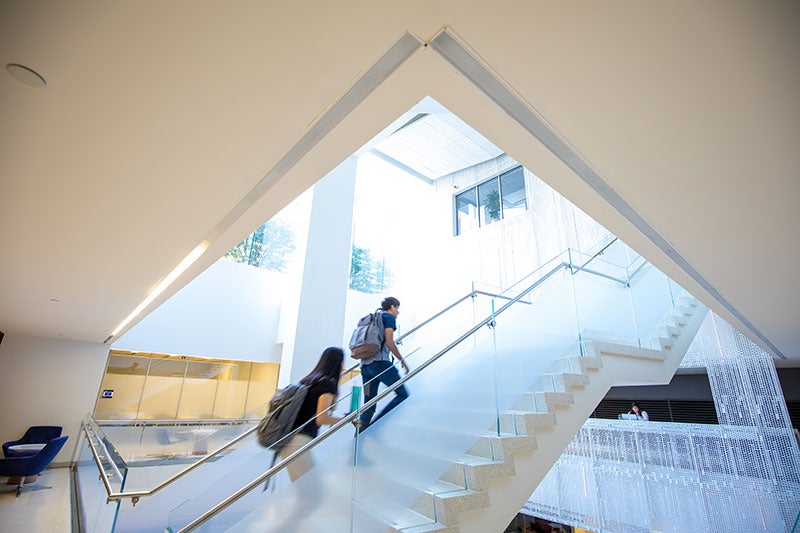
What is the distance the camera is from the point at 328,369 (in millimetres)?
2975

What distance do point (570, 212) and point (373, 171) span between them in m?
6.96

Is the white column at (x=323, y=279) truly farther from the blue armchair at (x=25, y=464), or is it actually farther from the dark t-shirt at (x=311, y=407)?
the dark t-shirt at (x=311, y=407)

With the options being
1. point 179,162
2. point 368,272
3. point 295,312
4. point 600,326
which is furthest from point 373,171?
point 179,162

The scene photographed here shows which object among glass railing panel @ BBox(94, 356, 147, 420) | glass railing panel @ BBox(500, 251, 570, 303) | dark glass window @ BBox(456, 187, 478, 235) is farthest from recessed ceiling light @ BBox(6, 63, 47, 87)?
dark glass window @ BBox(456, 187, 478, 235)

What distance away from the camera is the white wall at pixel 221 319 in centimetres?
804

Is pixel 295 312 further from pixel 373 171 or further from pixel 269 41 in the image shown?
pixel 269 41

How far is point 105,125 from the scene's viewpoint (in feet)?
5.37

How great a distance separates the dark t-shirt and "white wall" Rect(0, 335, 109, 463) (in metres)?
7.69

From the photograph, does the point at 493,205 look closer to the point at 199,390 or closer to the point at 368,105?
the point at 199,390

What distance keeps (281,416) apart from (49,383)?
7.94m

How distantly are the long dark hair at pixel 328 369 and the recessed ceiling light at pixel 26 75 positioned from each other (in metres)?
2.16

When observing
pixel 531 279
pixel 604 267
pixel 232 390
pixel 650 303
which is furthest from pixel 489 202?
pixel 232 390

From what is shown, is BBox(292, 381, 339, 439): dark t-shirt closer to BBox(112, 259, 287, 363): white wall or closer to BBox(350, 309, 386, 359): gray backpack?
BBox(350, 309, 386, 359): gray backpack

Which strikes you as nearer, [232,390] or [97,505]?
[97,505]
